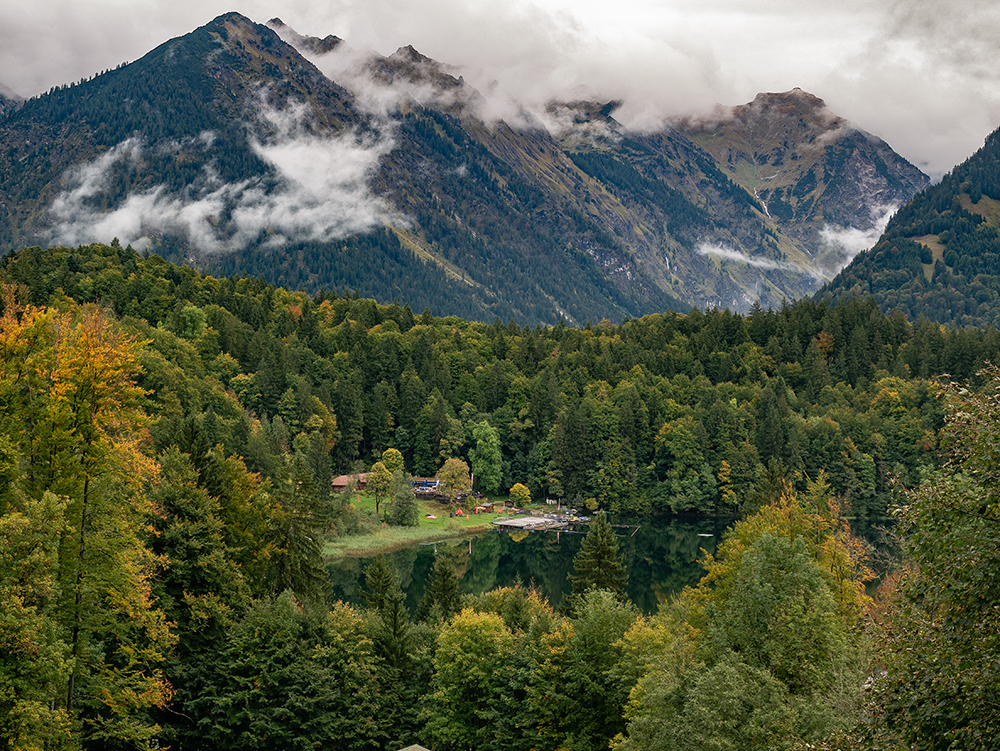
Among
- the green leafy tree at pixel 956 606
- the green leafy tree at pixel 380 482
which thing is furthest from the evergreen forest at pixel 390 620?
the green leafy tree at pixel 380 482

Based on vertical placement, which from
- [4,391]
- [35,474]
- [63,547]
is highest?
[4,391]

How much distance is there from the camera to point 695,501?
12481 centimetres

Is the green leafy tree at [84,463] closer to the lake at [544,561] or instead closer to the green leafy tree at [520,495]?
the lake at [544,561]

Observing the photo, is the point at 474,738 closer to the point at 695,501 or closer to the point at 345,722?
the point at 345,722

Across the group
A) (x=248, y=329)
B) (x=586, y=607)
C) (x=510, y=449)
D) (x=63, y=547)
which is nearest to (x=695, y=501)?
(x=510, y=449)

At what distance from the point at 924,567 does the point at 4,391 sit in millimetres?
25231

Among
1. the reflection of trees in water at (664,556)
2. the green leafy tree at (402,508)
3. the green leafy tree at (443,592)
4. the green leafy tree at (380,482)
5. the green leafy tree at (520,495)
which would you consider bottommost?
the reflection of trees in water at (664,556)

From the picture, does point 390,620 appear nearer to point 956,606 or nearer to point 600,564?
point 600,564

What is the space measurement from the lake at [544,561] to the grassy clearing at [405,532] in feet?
5.72

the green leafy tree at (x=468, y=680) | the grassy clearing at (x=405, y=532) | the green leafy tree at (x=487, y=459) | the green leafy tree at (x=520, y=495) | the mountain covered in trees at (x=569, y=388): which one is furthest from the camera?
the green leafy tree at (x=487, y=459)

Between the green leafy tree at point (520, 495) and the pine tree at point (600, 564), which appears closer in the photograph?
the pine tree at point (600, 564)

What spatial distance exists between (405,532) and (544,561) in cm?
1906

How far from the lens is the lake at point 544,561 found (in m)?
80.0

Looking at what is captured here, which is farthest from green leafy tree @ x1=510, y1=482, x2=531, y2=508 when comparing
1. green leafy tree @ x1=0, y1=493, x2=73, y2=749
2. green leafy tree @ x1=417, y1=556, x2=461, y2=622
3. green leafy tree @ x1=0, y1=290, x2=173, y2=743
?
green leafy tree @ x1=0, y1=493, x2=73, y2=749
